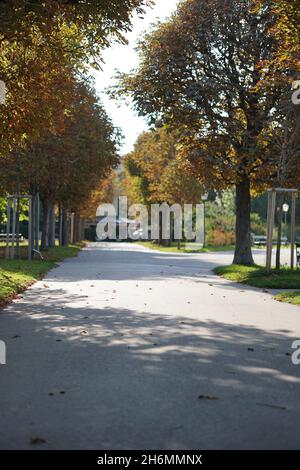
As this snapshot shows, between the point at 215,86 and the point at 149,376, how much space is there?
17.8 m

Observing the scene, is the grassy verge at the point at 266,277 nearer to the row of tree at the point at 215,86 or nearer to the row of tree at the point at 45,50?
the row of tree at the point at 215,86

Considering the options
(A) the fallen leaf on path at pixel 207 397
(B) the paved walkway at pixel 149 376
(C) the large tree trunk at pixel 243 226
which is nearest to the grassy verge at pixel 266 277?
(C) the large tree trunk at pixel 243 226

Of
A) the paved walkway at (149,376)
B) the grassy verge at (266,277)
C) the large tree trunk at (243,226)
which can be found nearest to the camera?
the paved walkway at (149,376)

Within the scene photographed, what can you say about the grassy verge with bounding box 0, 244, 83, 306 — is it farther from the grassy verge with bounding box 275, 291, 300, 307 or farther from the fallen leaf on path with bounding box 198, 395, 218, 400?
the fallen leaf on path with bounding box 198, 395, 218, 400

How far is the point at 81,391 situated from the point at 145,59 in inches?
788

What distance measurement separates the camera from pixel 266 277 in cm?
2008

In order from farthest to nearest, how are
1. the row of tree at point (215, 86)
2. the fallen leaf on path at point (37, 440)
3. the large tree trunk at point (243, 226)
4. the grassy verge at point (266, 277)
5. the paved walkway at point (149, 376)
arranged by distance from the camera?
1. the large tree trunk at point (243, 226)
2. the row of tree at point (215, 86)
3. the grassy verge at point (266, 277)
4. the paved walkway at point (149, 376)
5. the fallen leaf on path at point (37, 440)

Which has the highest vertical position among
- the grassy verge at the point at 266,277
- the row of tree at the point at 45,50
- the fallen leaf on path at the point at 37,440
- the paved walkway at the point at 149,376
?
the row of tree at the point at 45,50

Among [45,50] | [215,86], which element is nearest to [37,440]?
[45,50]

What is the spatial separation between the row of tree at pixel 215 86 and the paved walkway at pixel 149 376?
38.5 feet

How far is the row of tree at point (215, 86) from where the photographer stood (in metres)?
23.7

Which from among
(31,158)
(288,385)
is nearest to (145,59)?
(31,158)

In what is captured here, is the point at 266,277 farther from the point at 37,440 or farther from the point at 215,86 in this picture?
the point at 37,440
